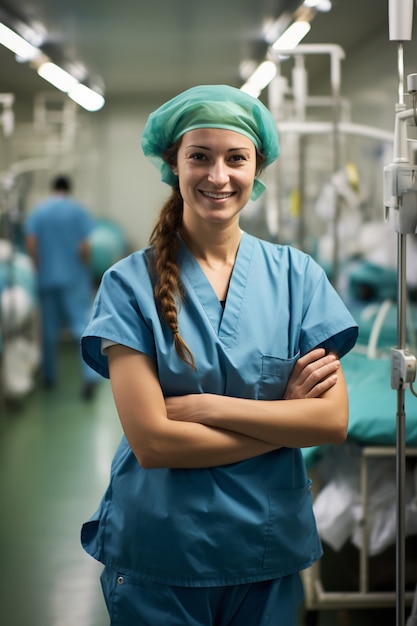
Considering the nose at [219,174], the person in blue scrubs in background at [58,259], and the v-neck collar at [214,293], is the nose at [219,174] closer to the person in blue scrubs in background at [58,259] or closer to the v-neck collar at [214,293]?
the v-neck collar at [214,293]

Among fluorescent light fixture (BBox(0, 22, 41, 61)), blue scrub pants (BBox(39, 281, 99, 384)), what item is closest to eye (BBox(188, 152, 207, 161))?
fluorescent light fixture (BBox(0, 22, 41, 61))

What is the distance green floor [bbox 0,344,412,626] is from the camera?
7.54ft

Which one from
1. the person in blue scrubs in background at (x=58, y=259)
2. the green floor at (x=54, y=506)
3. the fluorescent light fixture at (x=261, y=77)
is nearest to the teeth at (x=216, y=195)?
the fluorescent light fixture at (x=261, y=77)

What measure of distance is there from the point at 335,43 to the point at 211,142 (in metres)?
1.40

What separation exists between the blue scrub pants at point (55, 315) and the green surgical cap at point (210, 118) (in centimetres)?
386

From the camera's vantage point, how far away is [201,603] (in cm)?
131

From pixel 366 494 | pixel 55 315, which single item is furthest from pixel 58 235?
pixel 366 494

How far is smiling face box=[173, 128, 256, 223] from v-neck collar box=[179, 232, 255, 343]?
9 cm

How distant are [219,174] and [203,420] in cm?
39

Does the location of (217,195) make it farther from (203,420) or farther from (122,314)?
(203,420)

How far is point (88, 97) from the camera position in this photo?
7.68 ft

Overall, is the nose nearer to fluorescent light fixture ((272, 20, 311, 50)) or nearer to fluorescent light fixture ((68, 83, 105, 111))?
fluorescent light fixture ((272, 20, 311, 50))

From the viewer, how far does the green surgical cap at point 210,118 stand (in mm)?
1287

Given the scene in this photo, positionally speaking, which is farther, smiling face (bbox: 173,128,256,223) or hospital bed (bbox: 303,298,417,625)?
hospital bed (bbox: 303,298,417,625)
